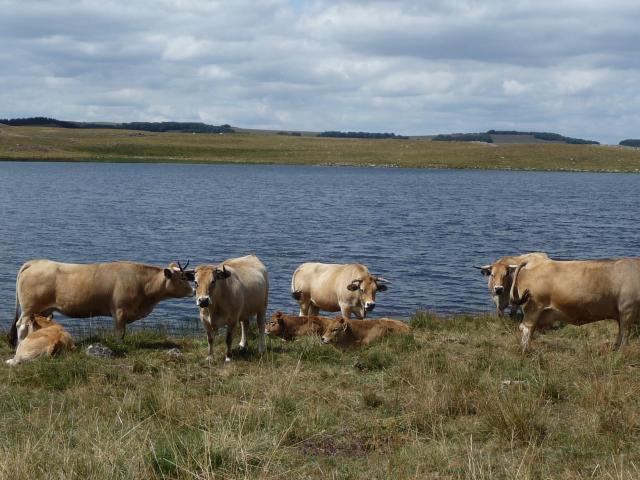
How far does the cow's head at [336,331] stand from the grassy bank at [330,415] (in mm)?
618

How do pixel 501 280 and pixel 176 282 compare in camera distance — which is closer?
pixel 176 282

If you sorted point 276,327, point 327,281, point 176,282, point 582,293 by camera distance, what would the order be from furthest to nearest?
1. point 327,281
2. point 276,327
3. point 176,282
4. point 582,293

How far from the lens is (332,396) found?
33.0 ft

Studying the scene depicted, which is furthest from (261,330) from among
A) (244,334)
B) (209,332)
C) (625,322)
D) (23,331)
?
(625,322)

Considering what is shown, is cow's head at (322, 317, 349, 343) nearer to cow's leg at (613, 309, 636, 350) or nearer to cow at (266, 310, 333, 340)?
cow at (266, 310, 333, 340)

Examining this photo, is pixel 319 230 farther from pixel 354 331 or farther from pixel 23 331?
pixel 23 331

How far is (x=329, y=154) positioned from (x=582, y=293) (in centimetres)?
15670

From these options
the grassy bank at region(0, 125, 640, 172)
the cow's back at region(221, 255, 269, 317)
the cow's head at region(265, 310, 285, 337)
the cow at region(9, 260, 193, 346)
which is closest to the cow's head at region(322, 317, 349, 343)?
the cow's back at region(221, 255, 269, 317)

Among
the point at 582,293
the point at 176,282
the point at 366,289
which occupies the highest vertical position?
the point at 582,293

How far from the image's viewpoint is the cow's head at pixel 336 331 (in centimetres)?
1391

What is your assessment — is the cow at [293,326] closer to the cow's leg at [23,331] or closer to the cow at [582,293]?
the cow at [582,293]

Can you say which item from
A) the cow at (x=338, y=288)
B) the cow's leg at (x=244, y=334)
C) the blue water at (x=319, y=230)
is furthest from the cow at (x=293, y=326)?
the blue water at (x=319, y=230)

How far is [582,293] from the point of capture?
1284 cm

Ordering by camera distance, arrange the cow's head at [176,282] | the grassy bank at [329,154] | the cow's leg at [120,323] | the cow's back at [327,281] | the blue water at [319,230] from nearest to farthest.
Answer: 1. the cow's leg at [120,323]
2. the cow's head at [176,282]
3. the cow's back at [327,281]
4. the blue water at [319,230]
5. the grassy bank at [329,154]
